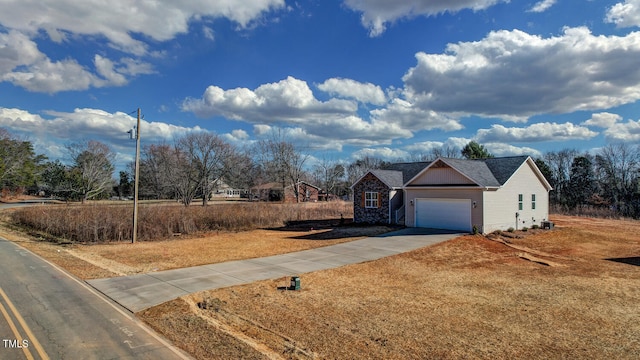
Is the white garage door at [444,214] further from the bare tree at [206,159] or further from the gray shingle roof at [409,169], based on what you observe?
the bare tree at [206,159]

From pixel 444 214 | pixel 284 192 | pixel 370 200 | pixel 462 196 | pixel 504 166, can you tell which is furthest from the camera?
pixel 284 192

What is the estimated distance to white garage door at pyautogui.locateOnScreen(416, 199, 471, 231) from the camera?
22.2 meters

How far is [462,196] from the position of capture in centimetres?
2233

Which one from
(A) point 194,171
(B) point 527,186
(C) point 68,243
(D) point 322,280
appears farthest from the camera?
(A) point 194,171

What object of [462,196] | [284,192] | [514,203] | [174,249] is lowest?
[174,249]

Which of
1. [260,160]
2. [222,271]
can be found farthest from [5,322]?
[260,160]

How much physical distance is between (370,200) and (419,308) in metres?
19.4

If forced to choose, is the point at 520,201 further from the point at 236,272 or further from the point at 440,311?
the point at 236,272

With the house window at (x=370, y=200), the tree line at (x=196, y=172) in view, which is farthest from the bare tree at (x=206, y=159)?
the house window at (x=370, y=200)

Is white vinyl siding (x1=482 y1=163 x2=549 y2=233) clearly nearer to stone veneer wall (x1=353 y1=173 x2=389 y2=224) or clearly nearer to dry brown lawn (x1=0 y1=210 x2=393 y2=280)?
dry brown lawn (x1=0 y1=210 x2=393 y2=280)

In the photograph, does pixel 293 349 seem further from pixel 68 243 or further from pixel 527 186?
pixel 527 186

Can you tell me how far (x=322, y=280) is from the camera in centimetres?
1195

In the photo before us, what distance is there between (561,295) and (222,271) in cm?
1045

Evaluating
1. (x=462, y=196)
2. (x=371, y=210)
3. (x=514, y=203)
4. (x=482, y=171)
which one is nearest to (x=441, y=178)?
(x=462, y=196)
